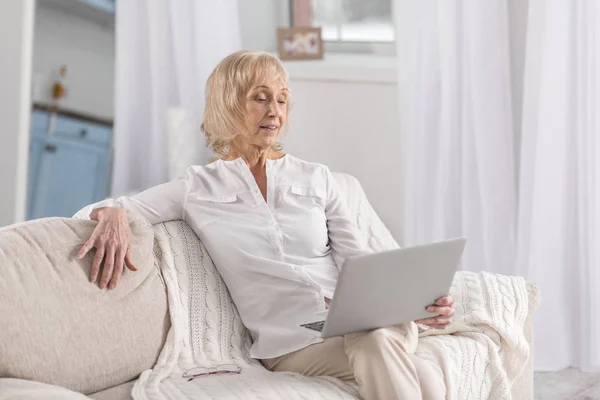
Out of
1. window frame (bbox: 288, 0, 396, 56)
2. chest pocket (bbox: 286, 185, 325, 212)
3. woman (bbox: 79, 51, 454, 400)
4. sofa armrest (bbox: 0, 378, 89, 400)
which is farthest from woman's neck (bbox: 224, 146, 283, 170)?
window frame (bbox: 288, 0, 396, 56)

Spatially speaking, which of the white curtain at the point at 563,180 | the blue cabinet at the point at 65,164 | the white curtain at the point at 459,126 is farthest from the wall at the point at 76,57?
the white curtain at the point at 563,180

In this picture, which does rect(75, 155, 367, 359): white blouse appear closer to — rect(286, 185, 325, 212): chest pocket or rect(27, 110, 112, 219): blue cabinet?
rect(286, 185, 325, 212): chest pocket

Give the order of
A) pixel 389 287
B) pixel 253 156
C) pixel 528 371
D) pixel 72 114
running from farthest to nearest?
1. pixel 72 114
2. pixel 528 371
3. pixel 253 156
4. pixel 389 287

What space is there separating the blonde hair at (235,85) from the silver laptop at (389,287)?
0.58 meters

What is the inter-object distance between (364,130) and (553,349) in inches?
48.1

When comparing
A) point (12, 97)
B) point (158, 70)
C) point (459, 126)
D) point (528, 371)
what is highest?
point (158, 70)

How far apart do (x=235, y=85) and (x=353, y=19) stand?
2.12 meters

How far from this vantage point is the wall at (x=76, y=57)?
15.5 feet

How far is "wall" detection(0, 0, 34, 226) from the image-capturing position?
3.94 metres

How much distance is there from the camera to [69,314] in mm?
1862

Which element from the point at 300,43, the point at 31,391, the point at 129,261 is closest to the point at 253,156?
the point at 129,261

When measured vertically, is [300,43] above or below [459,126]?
above

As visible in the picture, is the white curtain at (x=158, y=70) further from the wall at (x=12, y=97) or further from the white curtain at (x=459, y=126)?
the white curtain at (x=459, y=126)

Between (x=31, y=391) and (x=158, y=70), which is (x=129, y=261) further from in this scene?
(x=158, y=70)
